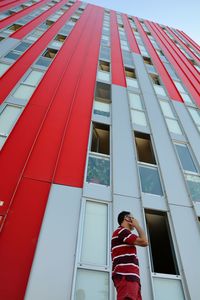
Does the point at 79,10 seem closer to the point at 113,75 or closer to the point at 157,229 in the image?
the point at 113,75

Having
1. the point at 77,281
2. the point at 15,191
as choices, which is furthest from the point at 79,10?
the point at 77,281

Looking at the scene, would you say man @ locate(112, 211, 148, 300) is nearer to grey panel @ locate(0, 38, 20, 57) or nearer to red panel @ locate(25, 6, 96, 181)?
red panel @ locate(25, 6, 96, 181)

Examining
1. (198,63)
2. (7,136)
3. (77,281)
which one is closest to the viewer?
(77,281)

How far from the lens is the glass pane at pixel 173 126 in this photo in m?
10.0

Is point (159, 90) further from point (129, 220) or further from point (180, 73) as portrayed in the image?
point (129, 220)

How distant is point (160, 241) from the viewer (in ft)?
23.9

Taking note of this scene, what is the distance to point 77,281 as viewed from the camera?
4848 millimetres

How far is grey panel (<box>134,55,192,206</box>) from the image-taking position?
7.22m

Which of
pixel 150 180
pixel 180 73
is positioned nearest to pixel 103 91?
pixel 150 180

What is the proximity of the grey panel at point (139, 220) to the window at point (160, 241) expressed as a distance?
0.54 meters

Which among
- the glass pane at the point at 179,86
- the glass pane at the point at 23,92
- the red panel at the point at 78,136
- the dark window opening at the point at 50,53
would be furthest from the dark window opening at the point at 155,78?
the glass pane at the point at 23,92

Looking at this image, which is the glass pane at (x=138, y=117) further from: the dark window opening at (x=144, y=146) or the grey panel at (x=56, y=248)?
the grey panel at (x=56, y=248)

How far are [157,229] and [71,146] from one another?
389 centimetres

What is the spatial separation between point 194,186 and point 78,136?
4412 millimetres
